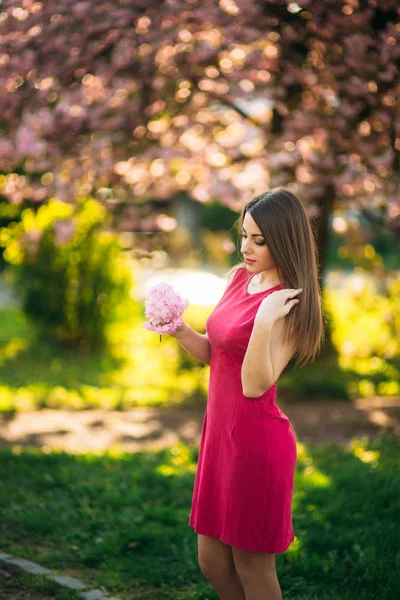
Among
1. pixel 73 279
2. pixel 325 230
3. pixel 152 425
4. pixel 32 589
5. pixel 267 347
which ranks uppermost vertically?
pixel 267 347

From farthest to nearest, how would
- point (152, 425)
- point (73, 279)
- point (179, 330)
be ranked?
point (73, 279) → point (152, 425) → point (179, 330)

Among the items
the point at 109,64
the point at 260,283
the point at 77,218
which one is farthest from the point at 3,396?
the point at 260,283

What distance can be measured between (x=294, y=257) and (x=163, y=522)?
2.03m

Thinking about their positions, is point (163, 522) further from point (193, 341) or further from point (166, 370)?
point (166, 370)

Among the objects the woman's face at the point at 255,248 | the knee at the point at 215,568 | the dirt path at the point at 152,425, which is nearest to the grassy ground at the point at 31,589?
the knee at the point at 215,568

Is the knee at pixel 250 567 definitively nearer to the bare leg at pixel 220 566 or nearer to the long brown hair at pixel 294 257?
the bare leg at pixel 220 566

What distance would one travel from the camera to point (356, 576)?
133 inches

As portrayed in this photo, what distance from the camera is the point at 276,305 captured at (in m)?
2.38

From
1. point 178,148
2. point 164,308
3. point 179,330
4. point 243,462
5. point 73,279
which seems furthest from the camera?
point 73,279

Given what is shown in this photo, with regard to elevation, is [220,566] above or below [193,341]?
Result: below

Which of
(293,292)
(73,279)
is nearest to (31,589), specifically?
(293,292)

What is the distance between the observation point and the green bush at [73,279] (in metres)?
9.29

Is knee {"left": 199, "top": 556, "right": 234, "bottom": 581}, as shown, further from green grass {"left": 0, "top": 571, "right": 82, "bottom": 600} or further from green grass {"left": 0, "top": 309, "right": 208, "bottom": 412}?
green grass {"left": 0, "top": 309, "right": 208, "bottom": 412}

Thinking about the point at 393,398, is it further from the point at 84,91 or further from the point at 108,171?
the point at 84,91
